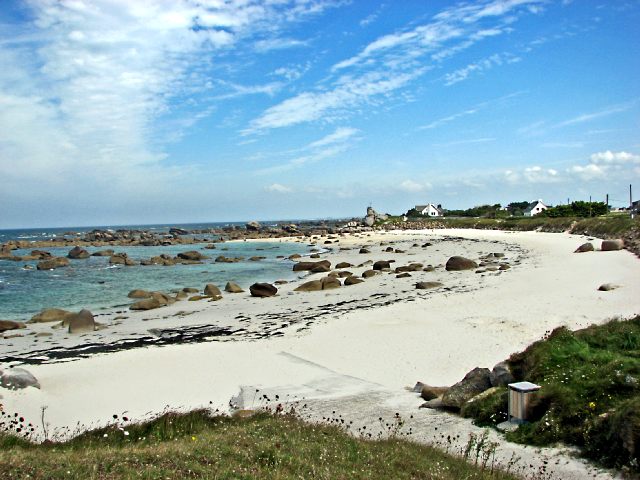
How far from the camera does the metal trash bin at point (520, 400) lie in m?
7.91

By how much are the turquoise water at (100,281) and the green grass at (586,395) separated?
2164cm

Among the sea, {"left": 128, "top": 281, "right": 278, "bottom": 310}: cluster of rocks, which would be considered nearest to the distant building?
the sea

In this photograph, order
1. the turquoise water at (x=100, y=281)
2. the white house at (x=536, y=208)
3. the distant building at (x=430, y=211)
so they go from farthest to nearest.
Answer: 1. the distant building at (x=430, y=211)
2. the white house at (x=536, y=208)
3. the turquoise water at (x=100, y=281)

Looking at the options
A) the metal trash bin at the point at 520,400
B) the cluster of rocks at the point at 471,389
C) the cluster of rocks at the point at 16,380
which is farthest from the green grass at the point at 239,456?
the cluster of rocks at the point at 16,380

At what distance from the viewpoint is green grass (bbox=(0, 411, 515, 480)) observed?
5.12m

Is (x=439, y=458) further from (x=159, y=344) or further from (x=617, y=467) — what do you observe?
(x=159, y=344)

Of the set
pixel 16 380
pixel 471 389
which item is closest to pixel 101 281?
pixel 16 380

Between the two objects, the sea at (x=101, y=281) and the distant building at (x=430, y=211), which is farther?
the distant building at (x=430, y=211)

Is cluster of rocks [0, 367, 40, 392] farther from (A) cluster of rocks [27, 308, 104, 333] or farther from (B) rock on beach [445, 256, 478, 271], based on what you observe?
(B) rock on beach [445, 256, 478, 271]

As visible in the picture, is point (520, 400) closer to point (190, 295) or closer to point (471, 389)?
point (471, 389)

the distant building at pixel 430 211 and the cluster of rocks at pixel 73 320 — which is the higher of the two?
the distant building at pixel 430 211

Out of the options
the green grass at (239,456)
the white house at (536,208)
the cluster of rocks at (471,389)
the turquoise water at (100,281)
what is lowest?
the turquoise water at (100,281)

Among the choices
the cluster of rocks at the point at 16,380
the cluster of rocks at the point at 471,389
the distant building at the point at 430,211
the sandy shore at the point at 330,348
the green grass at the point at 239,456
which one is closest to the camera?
the green grass at the point at 239,456

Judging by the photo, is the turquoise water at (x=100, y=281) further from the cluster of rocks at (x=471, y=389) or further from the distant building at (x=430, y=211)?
the distant building at (x=430, y=211)
